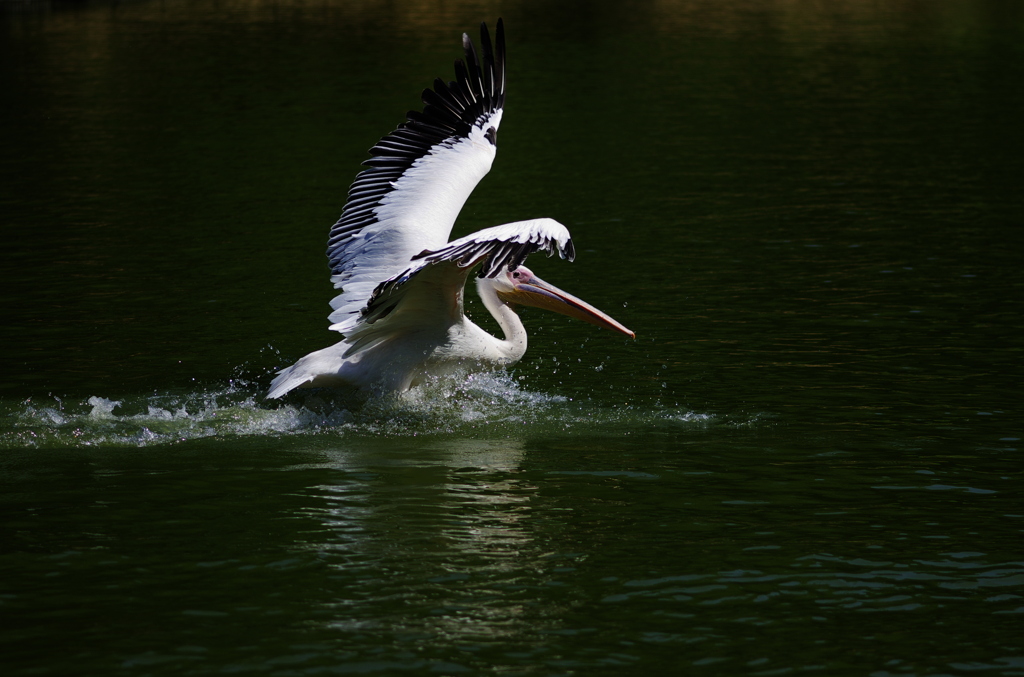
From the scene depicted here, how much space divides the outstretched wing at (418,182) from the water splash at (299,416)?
2.08 feet

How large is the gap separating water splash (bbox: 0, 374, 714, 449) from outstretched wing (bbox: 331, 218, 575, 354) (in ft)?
1.55

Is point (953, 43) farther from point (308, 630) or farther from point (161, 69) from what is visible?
point (308, 630)

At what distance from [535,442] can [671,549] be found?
6.23 ft

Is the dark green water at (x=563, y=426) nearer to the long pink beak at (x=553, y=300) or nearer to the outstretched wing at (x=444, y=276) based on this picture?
the long pink beak at (x=553, y=300)

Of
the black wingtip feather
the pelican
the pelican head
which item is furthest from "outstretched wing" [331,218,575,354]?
the black wingtip feather

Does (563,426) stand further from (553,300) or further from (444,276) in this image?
(444,276)

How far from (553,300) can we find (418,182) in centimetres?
127

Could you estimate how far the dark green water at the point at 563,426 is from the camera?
17.7 feet

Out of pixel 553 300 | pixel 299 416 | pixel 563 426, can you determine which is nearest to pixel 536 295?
pixel 553 300

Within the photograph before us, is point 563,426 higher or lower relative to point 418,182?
lower

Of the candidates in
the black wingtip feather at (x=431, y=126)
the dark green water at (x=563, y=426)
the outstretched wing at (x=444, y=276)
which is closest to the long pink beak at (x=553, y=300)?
the dark green water at (x=563, y=426)

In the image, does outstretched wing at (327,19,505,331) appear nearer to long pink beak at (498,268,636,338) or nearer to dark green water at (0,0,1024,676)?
long pink beak at (498,268,636,338)

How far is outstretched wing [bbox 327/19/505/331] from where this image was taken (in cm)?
879

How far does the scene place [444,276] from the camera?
7.76m
